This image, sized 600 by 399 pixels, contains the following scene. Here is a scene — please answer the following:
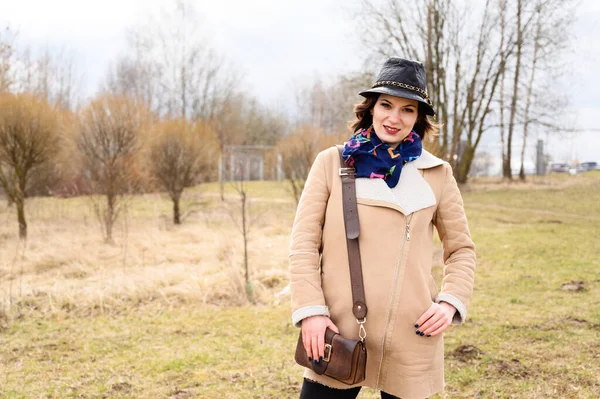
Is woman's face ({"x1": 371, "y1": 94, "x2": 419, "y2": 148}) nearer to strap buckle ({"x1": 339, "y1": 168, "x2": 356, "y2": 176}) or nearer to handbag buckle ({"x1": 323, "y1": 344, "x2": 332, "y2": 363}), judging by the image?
strap buckle ({"x1": 339, "y1": 168, "x2": 356, "y2": 176})

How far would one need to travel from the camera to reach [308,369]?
190 centimetres

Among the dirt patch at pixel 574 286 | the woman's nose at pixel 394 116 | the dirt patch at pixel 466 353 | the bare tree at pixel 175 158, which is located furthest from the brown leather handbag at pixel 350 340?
the bare tree at pixel 175 158

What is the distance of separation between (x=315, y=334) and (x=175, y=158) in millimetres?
14728

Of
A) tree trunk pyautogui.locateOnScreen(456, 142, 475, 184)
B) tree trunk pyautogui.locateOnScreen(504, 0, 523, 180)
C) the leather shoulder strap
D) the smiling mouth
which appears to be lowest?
the leather shoulder strap

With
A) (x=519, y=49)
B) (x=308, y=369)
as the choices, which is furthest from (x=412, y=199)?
(x=519, y=49)

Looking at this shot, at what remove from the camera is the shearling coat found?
71.2 inches

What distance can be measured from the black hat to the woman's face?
37 millimetres

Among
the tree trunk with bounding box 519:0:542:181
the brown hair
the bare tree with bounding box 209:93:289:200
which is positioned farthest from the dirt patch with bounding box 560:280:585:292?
the bare tree with bounding box 209:93:289:200

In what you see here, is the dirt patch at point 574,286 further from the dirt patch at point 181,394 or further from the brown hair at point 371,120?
the brown hair at point 371,120

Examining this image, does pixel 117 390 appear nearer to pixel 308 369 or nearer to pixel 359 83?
pixel 308 369

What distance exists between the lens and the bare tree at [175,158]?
1570 cm

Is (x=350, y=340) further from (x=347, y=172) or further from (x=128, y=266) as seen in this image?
(x=128, y=266)

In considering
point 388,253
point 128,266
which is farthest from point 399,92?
point 128,266

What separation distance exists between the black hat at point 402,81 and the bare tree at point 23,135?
11686mm
